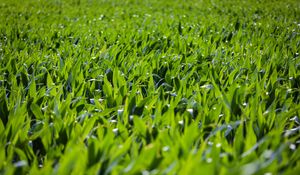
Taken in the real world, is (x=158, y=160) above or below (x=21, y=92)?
above

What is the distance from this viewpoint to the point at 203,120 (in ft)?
5.87

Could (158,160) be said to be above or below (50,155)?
above

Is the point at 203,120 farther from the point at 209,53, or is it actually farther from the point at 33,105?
the point at 209,53

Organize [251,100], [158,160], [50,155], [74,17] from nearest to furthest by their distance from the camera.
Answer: [158,160] → [50,155] → [251,100] → [74,17]

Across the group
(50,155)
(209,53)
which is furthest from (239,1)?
(50,155)

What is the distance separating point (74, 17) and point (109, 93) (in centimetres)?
510

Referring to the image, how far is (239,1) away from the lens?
1089 cm

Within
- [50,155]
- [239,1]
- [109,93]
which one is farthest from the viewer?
[239,1]

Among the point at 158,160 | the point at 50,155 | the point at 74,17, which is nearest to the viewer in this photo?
the point at 158,160

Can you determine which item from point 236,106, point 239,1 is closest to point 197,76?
point 236,106

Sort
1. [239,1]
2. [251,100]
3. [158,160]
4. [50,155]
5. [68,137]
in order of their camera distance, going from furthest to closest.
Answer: [239,1]
[251,100]
[68,137]
[50,155]
[158,160]

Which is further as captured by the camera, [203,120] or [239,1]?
[239,1]

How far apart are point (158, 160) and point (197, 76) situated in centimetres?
157

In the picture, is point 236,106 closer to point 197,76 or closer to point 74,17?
point 197,76
